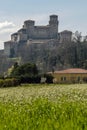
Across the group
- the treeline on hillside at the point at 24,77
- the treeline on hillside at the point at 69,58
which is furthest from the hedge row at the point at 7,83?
the treeline on hillside at the point at 69,58

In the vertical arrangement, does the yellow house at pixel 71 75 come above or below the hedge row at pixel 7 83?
below

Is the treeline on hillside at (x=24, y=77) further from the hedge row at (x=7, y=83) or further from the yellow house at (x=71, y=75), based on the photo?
the yellow house at (x=71, y=75)

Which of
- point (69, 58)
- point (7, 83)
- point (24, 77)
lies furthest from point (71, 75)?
point (7, 83)

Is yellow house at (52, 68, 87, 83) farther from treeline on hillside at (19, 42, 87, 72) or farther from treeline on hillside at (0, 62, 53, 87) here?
treeline on hillside at (19, 42, 87, 72)

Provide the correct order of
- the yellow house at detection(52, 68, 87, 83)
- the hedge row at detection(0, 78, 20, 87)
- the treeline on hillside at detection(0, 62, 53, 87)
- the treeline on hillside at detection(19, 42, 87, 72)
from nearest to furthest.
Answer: the hedge row at detection(0, 78, 20, 87) < the treeline on hillside at detection(0, 62, 53, 87) < the yellow house at detection(52, 68, 87, 83) < the treeline on hillside at detection(19, 42, 87, 72)

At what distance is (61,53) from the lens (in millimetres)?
124000

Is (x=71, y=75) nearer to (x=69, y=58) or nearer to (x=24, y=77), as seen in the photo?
(x=69, y=58)

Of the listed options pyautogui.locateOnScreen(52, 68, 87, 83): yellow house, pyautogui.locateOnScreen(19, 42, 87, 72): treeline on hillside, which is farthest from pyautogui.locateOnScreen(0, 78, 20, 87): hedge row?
pyautogui.locateOnScreen(19, 42, 87, 72): treeline on hillside

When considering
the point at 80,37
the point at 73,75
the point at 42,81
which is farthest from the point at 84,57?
the point at 42,81

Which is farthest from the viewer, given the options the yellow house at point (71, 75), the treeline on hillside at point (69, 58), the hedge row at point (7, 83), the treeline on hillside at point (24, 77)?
the treeline on hillside at point (69, 58)

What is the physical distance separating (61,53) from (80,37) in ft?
37.7

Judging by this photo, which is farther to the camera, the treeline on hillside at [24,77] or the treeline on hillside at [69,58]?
the treeline on hillside at [69,58]

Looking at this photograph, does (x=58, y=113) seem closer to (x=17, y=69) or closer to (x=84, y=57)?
(x=17, y=69)

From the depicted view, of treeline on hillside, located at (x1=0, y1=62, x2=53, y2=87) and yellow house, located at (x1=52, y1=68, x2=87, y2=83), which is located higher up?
treeline on hillside, located at (x1=0, y1=62, x2=53, y2=87)
